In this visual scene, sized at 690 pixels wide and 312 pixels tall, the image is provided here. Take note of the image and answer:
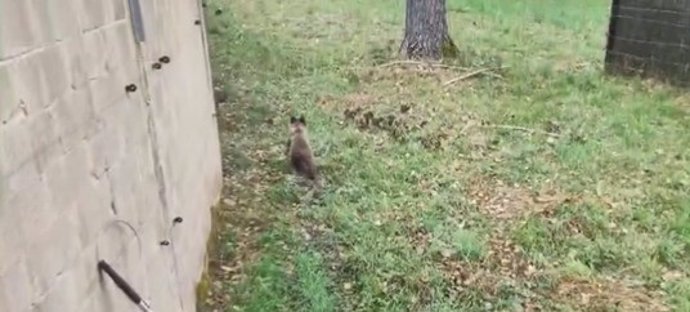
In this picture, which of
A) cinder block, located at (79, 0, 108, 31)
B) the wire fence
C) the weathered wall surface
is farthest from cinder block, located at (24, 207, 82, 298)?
the wire fence

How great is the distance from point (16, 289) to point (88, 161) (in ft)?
1.98

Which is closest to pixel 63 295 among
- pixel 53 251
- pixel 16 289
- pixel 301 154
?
pixel 53 251

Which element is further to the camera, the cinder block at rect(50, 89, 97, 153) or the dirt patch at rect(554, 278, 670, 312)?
the dirt patch at rect(554, 278, 670, 312)

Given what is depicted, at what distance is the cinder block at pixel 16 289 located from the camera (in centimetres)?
160

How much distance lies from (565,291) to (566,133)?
8.22 feet

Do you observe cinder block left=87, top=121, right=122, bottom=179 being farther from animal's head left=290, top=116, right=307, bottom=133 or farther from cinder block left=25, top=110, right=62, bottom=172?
animal's head left=290, top=116, right=307, bottom=133

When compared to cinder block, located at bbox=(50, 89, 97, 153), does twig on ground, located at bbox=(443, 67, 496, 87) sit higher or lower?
lower

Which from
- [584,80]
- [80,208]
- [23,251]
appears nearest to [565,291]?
[80,208]

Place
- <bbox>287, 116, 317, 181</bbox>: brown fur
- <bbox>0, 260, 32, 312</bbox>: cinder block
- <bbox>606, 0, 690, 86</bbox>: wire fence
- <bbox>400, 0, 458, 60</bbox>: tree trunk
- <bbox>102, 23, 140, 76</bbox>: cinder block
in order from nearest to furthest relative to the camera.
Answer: <bbox>0, 260, 32, 312</bbox>: cinder block < <bbox>102, 23, 140, 76</bbox>: cinder block < <bbox>287, 116, 317, 181</bbox>: brown fur < <bbox>606, 0, 690, 86</bbox>: wire fence < <bbox>400, 0, 458, 60</bbox>: tree trunk

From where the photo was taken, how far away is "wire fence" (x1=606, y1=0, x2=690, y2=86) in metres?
7.69

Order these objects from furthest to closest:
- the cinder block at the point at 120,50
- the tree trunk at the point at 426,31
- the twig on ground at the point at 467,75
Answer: the tree trunk at the point at 426,31, the twig on ground at the point at 467,75, the cinder block at the point at 120,50

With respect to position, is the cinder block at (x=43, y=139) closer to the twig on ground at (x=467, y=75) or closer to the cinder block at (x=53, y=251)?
the cinder block at (x=53, y=251)

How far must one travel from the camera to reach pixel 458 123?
668cm

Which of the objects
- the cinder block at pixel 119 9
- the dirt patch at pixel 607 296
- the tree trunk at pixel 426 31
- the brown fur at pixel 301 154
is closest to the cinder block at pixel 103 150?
the cinder block at pixel 119 9
